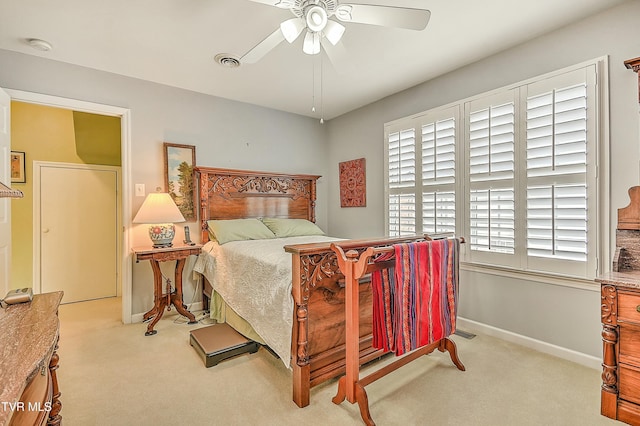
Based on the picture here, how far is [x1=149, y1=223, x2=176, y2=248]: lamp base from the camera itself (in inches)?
124

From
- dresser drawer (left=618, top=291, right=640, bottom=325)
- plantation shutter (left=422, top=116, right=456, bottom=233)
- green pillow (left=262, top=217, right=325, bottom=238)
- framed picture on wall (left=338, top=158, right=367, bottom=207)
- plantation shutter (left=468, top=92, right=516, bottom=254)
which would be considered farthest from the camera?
framed picture on wall (left=338, top=158, right=367, bottom=207)

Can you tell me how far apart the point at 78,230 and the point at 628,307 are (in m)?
5.41

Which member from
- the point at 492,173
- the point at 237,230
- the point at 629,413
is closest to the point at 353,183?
the point at 237,230

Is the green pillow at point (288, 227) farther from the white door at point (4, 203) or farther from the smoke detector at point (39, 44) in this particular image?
the smoke detector at point (39, 44)

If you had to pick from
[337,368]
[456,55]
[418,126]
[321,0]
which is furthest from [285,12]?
[337,368]

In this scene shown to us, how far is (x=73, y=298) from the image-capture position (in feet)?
13.0

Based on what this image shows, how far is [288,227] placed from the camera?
3.86 metres

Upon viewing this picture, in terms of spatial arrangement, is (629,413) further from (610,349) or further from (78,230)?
(78,230)

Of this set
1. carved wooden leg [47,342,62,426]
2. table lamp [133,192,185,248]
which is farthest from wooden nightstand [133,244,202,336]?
carved wooden leg [47,342,62,426]

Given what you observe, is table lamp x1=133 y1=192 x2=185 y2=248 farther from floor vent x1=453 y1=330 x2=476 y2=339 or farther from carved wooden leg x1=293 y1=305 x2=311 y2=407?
floor vent x1=453 y1=330 x2=476 y2=339

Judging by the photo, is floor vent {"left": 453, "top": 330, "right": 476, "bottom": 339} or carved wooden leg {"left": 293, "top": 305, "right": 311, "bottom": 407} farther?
floor vent {"left": 453, "top": 330, "right": 476, "bottom": 339}

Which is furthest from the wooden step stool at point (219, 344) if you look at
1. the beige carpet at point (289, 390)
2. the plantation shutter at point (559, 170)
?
the plantation shutter at point (559, 170)

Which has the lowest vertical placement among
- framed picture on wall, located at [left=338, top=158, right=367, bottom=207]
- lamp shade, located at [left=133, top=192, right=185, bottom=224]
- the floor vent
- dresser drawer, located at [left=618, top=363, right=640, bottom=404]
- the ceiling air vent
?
the floor vent

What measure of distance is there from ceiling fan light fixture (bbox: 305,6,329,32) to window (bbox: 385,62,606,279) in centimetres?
191
